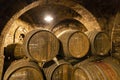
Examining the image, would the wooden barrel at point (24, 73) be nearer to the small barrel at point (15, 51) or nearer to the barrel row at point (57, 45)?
the barrel row at point (57, 45)

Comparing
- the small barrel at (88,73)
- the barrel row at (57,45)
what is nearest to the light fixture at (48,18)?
the barrel row at (57,45)

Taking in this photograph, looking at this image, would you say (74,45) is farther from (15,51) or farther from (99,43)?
(15,51)

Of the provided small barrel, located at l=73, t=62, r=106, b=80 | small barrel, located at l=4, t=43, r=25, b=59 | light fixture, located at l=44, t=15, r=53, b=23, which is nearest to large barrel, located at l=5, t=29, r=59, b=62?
small barrel, located at l=73, t=62, r=106, b=80

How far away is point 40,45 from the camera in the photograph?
4195mm

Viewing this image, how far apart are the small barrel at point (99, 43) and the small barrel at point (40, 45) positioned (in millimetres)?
1054

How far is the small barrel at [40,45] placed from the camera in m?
4.10

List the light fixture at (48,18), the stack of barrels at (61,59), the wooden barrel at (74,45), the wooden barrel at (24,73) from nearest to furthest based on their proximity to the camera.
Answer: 1. the wooden barrel at (24,73)
2. the stack of barrels at (61,59)
3. the wooden barrel at (74,45)
4. the light fixture at (48,18)

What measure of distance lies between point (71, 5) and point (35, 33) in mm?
1679

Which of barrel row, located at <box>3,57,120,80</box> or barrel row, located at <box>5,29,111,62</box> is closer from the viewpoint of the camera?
barrel row, located at <box>3,57,120,80</box>

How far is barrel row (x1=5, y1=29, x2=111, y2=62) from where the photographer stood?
13.6 ft

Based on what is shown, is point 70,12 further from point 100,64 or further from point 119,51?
point 100,64

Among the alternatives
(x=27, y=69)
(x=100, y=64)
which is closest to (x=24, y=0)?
(x=27, y=69)

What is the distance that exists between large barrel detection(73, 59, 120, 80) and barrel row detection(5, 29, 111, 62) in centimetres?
50

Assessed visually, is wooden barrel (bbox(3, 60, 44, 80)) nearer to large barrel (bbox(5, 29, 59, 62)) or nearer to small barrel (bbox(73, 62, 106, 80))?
large barrel (bbox(5, 29, 59, 62))
